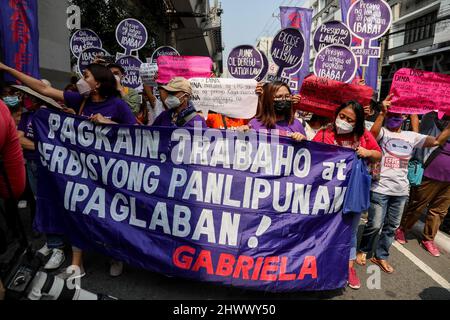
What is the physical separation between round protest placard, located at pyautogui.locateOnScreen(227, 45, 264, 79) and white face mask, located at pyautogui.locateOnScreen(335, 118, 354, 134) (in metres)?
3.58

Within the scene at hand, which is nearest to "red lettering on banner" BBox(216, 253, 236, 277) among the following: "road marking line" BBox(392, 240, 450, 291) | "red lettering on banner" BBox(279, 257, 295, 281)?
"red lettering on banner" BBox(279, 257, 295, 281)

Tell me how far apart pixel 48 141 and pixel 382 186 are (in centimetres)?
314

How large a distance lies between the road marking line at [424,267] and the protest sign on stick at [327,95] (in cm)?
184

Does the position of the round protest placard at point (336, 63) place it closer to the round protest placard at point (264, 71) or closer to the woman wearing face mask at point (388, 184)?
the round protest placard at point (264, 71)

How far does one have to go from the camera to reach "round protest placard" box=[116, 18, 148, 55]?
26.0 ft

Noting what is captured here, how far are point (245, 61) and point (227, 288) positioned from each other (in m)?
4.42

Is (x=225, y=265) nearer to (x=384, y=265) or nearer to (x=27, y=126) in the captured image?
(x=384, y=265)

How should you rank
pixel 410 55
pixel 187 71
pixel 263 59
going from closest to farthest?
pixel 187 71 → pixel 263 59 → pixel 410 55

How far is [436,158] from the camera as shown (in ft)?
13.2

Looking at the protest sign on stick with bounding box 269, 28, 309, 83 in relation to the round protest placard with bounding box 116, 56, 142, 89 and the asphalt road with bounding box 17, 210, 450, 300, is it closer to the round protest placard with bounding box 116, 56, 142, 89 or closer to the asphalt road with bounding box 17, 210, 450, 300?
the asphalt road with bounding box 17, 210, 450, 300

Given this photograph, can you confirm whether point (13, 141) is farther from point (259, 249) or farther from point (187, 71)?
point (187, 71)

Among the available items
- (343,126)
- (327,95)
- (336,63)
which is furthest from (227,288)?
(336,63)

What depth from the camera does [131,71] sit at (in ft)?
23.7
